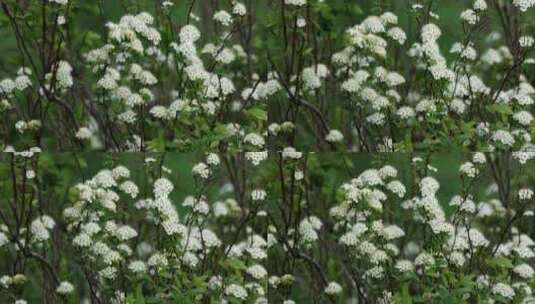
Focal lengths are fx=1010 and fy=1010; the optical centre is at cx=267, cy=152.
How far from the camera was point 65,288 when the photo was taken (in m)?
3.52

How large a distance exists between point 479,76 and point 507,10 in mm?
261

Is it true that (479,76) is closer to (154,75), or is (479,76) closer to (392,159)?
(392,159)

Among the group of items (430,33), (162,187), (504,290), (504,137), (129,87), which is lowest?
(504,290)

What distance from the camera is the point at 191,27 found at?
352cm

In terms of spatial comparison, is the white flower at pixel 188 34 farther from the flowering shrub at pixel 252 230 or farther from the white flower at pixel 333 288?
the white flower at pixel 333 288

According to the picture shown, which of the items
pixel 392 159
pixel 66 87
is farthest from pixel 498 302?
pixel 66 87

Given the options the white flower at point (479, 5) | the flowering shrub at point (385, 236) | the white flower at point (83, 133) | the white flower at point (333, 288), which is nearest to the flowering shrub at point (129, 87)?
the white flower at point (83, 133)

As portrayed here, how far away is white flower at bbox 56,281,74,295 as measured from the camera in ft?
11.5

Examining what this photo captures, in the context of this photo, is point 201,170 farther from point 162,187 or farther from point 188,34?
point 188,34

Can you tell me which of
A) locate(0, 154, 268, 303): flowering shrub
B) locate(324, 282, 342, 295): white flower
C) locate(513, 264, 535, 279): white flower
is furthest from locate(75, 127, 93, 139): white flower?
locate(513, 264, 535, 279): white flower

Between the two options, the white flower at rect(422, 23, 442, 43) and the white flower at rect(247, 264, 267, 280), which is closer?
the white flower at rect(247, 264, 267, 280)

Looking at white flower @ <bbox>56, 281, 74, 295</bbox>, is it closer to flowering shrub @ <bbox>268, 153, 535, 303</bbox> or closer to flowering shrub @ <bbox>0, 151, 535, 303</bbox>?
flowering shrub @ <bbox>0, 151, 535, 303</bbox>

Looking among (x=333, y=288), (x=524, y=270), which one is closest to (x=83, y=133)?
(x=333, y=288)

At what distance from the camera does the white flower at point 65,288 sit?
3.52 meters
